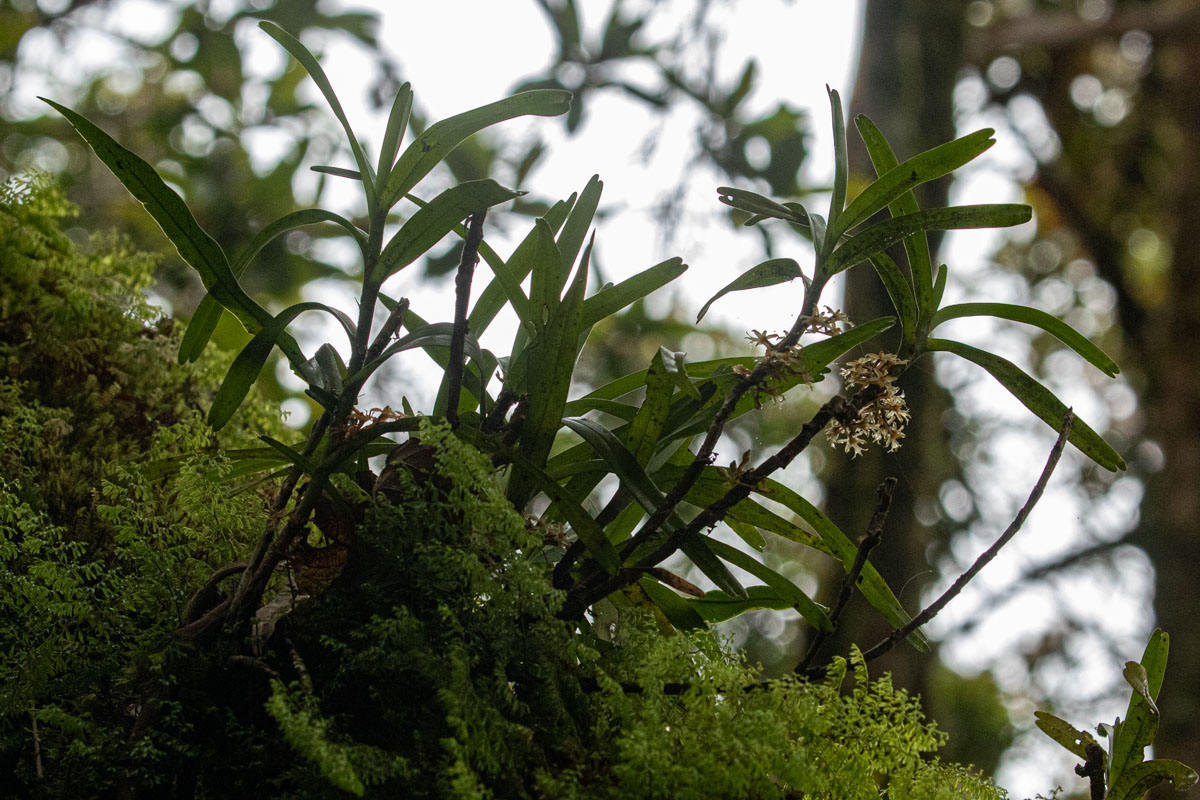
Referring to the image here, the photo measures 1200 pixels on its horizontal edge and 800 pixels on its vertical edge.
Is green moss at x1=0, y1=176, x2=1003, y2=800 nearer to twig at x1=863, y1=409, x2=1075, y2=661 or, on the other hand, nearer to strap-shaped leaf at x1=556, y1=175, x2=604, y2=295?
twig at x1=863, y1=409, x2=1075, y2=661

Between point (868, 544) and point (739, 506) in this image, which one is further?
point (739, 506)

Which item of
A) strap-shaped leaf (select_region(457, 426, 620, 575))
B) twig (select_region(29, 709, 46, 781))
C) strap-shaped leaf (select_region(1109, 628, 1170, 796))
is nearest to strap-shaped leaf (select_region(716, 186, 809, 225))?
strap-shaped leaf (select_region(457, 426, 620, 575))

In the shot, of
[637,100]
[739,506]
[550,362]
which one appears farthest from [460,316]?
[637,100]

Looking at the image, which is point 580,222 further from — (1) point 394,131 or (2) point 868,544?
(2) point 868,544

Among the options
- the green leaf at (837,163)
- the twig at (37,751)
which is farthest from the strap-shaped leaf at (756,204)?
the twig at (37,751)

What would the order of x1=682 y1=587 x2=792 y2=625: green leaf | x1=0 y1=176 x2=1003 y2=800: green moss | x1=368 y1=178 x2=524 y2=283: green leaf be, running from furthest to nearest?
1. x1=682 y1=587 x2=792 y2=625: green leaf
2. x1=368 y1=178 x2=524 y2=283: green leaf
3. x1=0 y1=176 x2=1003 y2=800: green moss

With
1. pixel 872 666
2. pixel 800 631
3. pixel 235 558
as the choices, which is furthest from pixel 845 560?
pixel 872 666
